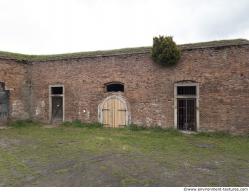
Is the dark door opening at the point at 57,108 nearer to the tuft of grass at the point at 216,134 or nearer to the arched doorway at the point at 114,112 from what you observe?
the arched doorway at the point at 114,112

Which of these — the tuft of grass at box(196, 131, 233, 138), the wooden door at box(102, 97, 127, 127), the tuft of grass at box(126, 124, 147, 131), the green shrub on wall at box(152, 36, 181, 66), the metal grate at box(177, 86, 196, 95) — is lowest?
the tuft of grass at box(196, 131, 233, 138)

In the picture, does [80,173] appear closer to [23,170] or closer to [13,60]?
[23,170]

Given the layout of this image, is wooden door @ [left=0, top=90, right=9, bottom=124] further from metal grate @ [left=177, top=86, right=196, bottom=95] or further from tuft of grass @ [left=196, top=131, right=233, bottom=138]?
tuft of grass @ [left=196, top=131, right=233, bottom=138]

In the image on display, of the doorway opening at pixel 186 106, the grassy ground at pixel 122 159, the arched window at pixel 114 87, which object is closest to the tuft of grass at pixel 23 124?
the grassy ground at pixel 122 159

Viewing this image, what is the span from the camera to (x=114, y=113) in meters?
15.0

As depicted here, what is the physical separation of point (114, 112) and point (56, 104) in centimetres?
388

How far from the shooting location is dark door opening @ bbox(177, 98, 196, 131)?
13252 mm

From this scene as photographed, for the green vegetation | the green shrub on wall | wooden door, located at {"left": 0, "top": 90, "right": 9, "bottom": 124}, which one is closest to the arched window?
the green vegetation

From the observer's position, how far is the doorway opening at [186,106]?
13.1 metres

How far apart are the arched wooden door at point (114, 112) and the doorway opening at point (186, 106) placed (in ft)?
8.82

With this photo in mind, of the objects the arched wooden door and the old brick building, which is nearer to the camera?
the old brick building

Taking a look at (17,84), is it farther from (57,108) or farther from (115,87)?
(115,87)

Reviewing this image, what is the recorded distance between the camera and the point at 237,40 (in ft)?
41.0

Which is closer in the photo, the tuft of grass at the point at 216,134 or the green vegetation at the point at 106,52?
the tuft of grass at the point at 216,134
